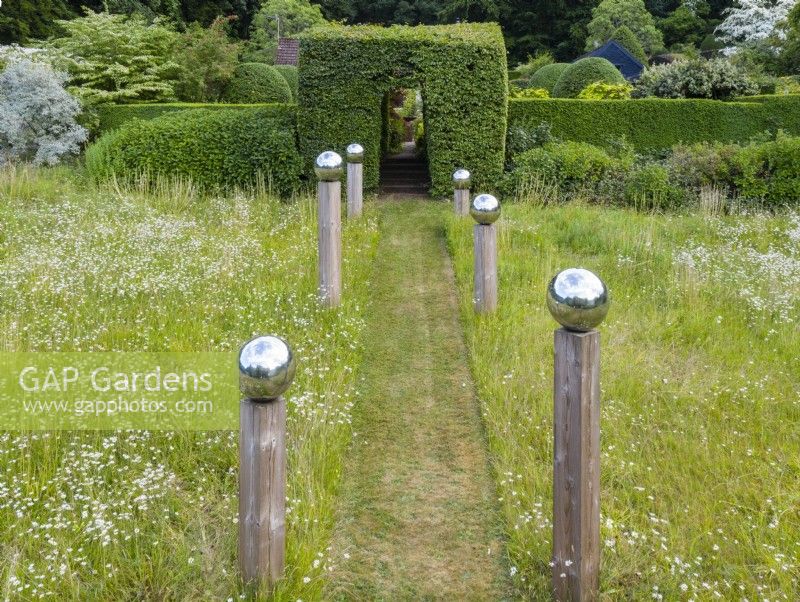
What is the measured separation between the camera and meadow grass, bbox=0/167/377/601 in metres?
2.67

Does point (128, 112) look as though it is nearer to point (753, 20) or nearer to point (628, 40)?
point (628, 40)

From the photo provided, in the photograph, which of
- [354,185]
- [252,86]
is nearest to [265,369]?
[354,185]

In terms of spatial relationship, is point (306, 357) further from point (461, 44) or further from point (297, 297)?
point (461, 44)

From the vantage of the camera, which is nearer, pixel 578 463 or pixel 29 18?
pixel 578 463

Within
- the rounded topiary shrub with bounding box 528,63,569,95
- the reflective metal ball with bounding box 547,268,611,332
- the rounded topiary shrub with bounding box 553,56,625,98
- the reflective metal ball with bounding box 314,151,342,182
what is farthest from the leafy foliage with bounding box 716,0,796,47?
the reflective metal ball with bounding box 547,268,611,332

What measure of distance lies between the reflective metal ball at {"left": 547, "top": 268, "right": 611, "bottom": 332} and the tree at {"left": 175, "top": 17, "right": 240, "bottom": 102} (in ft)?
49.4

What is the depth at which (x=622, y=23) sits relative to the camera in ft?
111

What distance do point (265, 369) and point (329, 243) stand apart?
3.36 metres

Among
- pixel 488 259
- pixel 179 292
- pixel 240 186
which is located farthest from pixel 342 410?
pixel 240 186

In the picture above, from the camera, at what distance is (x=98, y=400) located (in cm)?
391

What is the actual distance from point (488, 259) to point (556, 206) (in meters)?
4.37

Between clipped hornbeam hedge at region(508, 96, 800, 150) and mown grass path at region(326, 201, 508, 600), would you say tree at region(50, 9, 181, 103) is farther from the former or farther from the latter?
mown grass path at region(326, 201, 508, 600)

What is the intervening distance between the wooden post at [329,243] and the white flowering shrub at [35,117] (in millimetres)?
8903

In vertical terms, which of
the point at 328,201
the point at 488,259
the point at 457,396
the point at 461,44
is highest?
the point at 461,44
